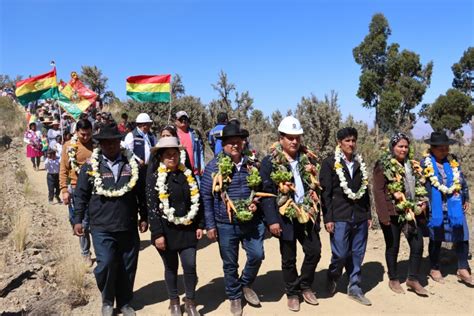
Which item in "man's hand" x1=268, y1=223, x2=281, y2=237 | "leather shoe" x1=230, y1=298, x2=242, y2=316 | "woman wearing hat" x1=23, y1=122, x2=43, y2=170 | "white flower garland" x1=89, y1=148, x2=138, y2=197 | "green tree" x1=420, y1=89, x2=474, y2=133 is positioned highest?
"green tree" x1=420, y1=89, x2=474, y2=133

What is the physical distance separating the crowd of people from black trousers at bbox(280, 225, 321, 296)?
0.01 metres

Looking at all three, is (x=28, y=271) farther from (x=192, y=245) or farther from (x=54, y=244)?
(x=192, y=245)

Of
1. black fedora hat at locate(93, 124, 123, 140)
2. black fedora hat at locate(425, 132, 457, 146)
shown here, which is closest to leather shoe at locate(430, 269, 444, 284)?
black fedora hat at locate(425, 132, 457, 146)

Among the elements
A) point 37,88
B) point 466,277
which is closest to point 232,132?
point 466,277

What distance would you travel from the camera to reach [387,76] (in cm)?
3008

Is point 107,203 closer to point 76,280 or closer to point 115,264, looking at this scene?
point 115,264

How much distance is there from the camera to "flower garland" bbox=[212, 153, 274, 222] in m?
4.63

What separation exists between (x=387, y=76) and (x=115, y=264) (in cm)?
2927

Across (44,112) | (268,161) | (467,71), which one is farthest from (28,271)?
(467,71)

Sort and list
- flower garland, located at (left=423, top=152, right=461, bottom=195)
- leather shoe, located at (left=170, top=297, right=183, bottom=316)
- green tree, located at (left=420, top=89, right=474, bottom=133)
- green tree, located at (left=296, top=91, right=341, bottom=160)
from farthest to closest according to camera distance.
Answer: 1. green tree, located at (left=420, top=89, right=474, bottom=133)
2. green tree, located at (left=296, top=91, right=341, bottom=160)
3. flower garland, located at (left=423, top=152, right=461, bottom=195)
4. leather shoe, located at (left=170, top=297, right=183, bottom=316)

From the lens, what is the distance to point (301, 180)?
194 inches

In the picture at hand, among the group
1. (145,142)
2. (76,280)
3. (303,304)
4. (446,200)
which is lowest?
(303,304)

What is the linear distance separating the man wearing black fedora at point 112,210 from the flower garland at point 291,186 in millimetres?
1625

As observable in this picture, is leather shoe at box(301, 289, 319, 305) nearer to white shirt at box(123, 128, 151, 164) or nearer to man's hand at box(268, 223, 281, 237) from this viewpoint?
man's hand at box(268, 223, 281, 237)
